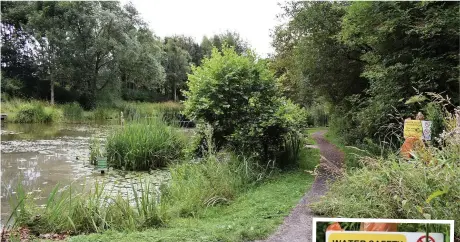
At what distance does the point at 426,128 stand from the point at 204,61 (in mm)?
3960

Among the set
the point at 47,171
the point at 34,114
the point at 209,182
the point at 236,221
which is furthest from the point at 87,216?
the point at 34,114

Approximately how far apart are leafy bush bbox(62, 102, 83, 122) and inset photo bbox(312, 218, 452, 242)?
18013 mm

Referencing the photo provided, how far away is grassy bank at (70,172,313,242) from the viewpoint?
2812 mm

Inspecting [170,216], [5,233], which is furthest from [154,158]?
[5,233]

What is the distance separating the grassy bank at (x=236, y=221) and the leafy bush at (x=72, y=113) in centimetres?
1497

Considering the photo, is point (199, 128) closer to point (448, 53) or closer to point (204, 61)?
point (204, 61)

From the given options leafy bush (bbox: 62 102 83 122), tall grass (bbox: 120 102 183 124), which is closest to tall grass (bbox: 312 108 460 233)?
tall grass (bbox: 120 102 183 124)

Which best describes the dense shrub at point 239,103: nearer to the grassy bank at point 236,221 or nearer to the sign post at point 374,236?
the grassy bank at point 236,221

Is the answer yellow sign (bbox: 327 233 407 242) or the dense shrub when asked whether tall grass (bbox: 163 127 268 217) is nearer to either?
the dense shrub

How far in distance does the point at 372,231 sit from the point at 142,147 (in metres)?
6.38

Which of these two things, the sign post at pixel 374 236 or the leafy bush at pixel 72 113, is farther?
the leafy bush at pixel 72 113

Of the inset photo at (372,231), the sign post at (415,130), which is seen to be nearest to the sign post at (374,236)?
the inset photo at (372,231)

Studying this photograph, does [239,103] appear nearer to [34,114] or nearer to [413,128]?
[413,128]

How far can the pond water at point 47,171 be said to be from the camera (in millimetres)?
5113
